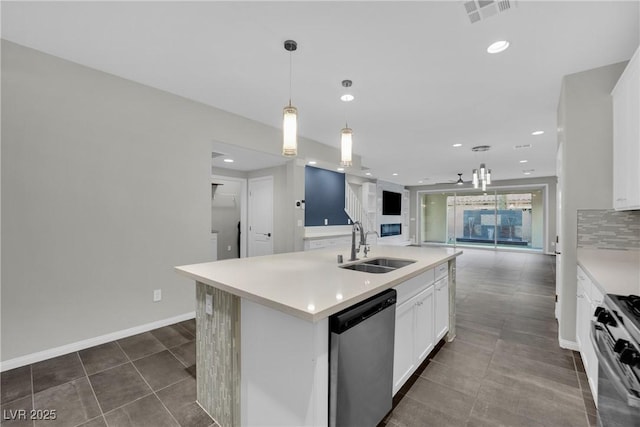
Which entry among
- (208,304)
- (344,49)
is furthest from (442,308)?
(344,49)

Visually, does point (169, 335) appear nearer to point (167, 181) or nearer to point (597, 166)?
point (167, 181)

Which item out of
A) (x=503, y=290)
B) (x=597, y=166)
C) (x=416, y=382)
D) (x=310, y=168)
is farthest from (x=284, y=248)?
(x=597, y=166)

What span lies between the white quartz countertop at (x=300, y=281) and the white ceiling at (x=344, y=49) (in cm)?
176

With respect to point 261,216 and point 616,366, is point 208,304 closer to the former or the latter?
point 616,366

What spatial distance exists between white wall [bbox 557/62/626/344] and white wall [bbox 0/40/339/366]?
3.87 m

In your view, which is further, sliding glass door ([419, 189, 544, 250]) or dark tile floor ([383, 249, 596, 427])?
sliding glass door ([419, 189, 544, 250])

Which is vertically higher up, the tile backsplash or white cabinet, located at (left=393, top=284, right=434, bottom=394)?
the tile backsplash

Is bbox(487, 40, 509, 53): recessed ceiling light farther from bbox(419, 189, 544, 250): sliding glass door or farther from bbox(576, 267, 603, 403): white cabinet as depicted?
bbox(419, 189, 544, 250): sliding glass door

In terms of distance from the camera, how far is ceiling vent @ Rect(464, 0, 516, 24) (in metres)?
1.74

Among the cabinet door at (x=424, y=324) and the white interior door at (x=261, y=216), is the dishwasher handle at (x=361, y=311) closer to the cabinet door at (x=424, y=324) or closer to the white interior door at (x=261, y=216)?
the cabinet door at (x=424, y=324)

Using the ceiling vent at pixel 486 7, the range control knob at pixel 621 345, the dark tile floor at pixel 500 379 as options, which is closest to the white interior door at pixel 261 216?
the dark tile floor at pixel 500 379

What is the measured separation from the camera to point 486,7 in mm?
1781

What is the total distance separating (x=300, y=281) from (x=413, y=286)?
2.96 feet

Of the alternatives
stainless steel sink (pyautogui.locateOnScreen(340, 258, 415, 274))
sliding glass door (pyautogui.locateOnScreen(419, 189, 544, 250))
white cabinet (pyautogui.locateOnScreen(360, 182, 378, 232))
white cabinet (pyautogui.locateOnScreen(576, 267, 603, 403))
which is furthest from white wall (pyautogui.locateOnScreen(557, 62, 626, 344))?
sliding glass door (pyautogui.locateOnScreen(419, 189, 544, 250))
